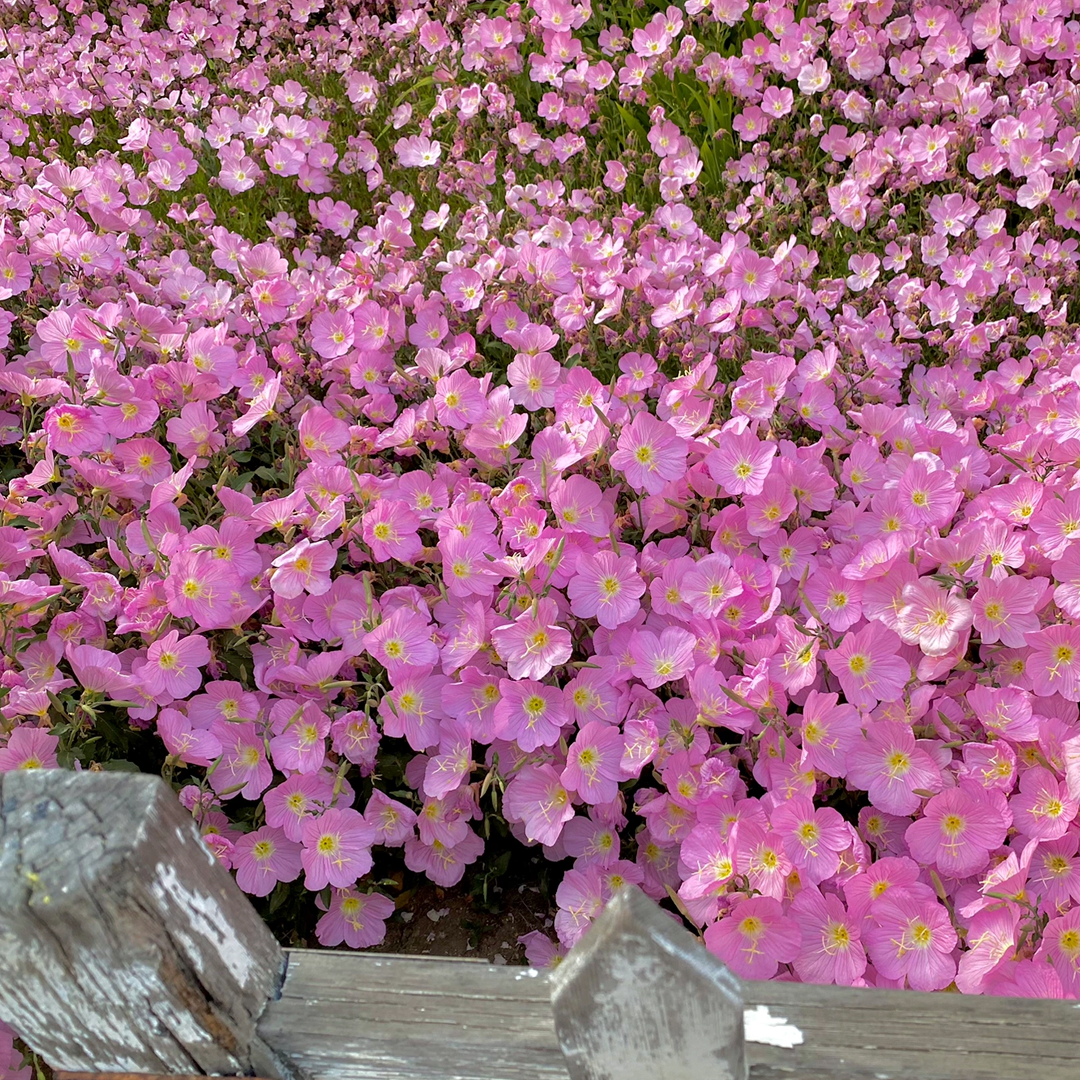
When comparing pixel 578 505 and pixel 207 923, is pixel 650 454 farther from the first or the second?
pixel 207 923

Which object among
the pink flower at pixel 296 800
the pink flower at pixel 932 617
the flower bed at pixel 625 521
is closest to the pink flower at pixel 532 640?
the flower bed at pixel 625 521

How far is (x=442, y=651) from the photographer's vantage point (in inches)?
71.9

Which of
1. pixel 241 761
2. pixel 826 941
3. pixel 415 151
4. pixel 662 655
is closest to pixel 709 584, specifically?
pixel 662 655

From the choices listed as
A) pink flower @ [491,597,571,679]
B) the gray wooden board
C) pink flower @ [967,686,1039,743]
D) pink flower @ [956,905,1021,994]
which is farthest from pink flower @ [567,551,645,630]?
the gray wooden board

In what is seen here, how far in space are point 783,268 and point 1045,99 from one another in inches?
43.4

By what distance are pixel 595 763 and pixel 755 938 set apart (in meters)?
0.37

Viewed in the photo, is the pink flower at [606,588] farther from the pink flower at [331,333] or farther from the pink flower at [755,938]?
the pink flower at [331,333]

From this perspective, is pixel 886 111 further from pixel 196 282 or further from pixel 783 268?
pixel 196 282

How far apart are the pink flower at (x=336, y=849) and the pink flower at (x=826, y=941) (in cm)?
68

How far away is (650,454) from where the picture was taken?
6.49 feet

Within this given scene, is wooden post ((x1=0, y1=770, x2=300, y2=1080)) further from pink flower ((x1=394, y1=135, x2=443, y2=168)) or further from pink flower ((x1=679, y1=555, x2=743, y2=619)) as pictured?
pink flower ((x1=394, y1=135, x2=443, y2=168))

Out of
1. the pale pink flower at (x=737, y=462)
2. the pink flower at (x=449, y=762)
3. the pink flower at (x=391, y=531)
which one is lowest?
the pink flower at (x=449, y=762)

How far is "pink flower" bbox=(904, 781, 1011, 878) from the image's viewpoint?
1.57m

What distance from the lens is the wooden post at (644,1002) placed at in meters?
0.71
